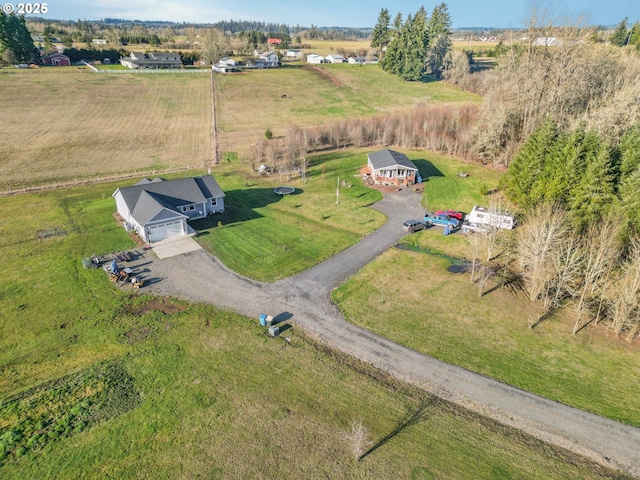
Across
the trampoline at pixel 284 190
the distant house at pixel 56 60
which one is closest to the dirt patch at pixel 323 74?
the trampoline at pixel 284 190

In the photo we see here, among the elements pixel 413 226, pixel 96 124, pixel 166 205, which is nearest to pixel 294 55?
pixel 96 124

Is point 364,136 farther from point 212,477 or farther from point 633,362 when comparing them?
point 212,477

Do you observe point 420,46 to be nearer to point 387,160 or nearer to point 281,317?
point 387,160

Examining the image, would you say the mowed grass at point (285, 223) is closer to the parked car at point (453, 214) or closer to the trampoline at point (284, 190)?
the trampoline at point (284, 190)

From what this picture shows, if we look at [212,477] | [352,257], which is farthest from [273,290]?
[212,477]

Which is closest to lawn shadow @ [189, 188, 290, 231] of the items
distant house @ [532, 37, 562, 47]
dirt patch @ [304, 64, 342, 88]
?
distant house @ [532, 37, 562, 47]

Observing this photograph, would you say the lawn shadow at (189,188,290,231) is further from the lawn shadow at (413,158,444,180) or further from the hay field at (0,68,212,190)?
the lawn shadow at (413,158,444,180)
